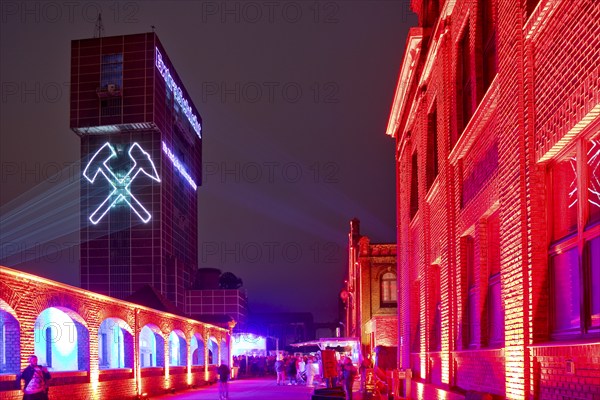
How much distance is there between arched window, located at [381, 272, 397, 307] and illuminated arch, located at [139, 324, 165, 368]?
1905 cm

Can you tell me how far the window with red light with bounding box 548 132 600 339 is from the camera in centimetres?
667

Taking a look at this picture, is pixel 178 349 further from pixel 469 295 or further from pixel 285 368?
pixel 469 295

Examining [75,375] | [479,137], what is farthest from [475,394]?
[75,375]

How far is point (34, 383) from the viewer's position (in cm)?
1588

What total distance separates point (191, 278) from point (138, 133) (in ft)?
88.2

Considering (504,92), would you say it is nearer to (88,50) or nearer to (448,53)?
(448,53)

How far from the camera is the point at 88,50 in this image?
10506 centimetres

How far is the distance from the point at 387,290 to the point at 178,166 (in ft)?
225

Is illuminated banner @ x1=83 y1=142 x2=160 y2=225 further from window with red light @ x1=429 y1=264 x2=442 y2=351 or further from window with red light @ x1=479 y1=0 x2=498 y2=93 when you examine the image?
window with red light @ x1=479 y1=0 x2=498 y2=93

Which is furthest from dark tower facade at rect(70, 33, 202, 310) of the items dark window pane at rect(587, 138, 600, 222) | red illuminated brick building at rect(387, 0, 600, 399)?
dark window pane at rect(587, 138, 600, 222)

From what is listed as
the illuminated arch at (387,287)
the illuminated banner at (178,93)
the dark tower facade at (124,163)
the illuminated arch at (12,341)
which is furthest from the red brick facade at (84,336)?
the illuminated banner at (178,93)

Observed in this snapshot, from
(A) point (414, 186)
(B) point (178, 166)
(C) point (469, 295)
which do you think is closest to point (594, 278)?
(C) point (469, 295)

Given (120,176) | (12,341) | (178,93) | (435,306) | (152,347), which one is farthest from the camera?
(178,93)

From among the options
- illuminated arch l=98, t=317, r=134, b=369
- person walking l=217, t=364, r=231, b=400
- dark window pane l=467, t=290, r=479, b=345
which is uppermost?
dark window pane l=467, t=290, r=479, b=345
